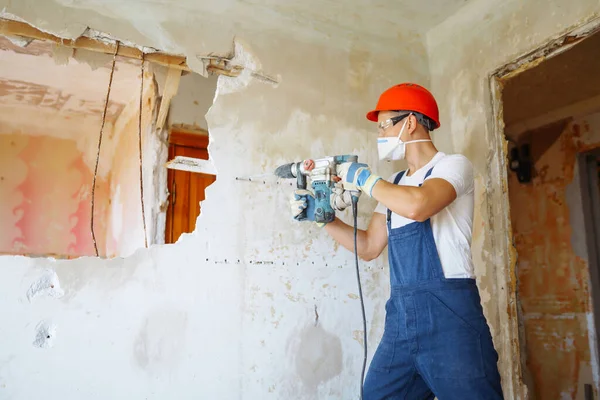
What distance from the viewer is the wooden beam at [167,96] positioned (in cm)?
335

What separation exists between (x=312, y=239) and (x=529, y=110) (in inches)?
107

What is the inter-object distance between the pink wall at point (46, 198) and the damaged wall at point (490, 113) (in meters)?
3.80

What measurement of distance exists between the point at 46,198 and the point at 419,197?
15.1ft

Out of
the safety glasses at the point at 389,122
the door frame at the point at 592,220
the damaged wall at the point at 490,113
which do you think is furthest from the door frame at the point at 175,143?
the door frame at the point at 592,220

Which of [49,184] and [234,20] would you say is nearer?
[234,20]

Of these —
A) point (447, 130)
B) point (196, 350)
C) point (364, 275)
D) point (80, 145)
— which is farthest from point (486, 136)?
point (80, 145)

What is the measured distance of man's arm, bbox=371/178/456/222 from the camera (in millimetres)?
1611

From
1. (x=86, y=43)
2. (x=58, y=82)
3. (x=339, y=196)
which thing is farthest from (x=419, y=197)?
(x=58, y=82)

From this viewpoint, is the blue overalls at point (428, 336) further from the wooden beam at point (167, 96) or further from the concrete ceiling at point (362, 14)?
the wooden beam at point (167, 96)

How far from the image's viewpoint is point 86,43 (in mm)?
2088

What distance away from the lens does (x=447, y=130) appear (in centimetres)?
268

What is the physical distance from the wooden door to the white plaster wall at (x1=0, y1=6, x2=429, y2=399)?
5.56ft

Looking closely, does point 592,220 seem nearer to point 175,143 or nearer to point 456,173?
point 456,173

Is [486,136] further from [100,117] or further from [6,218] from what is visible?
[6,218]
